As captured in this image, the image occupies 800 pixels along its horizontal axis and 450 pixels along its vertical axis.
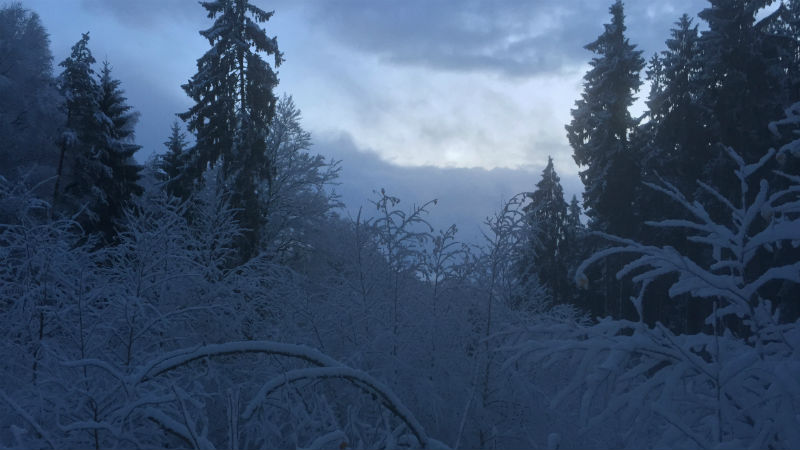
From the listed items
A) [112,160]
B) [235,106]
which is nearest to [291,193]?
[235,106]

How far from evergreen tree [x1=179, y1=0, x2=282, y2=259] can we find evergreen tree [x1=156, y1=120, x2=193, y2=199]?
41 cm

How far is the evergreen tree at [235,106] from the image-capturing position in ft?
58.9

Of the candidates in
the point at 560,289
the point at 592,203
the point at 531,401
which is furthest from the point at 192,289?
the point at 560,289

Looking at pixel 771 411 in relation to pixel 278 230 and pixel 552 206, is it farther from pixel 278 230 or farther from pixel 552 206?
pixel 552 206

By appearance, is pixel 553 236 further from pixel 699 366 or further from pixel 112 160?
pixel 699 366

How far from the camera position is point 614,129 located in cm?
2502

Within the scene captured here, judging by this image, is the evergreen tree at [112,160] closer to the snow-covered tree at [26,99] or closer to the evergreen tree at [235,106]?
the snow-covered tree at [26,99]

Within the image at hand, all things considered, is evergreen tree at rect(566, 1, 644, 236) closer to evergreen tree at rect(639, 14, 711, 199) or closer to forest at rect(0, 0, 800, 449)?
evergreen tree at rect(639, 14, 711, 199)

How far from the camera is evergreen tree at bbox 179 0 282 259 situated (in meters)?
17.9

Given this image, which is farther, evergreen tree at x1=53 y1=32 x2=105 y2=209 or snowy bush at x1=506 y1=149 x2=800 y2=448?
evergreen tree at x1=53 y1=32 x2=105 y2=209

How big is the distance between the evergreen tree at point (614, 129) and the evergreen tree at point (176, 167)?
55.9 ft

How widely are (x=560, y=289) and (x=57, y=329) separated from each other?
25.6 meters

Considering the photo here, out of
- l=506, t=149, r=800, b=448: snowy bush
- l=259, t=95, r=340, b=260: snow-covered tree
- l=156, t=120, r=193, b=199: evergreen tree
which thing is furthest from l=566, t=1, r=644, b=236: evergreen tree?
l=506, t=149, r=800, b=448: snowy bush

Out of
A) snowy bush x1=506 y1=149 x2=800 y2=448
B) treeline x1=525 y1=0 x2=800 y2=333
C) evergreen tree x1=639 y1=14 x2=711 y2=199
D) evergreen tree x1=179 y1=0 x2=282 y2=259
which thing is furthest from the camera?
evergreen tree x1=639 y1=14 x2=711 y2=199
